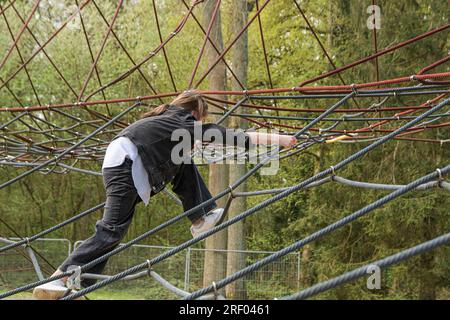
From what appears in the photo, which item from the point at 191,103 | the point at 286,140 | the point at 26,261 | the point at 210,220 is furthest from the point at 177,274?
the point at 286,140

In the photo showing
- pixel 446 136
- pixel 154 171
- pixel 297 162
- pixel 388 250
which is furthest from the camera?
pixel 297 162

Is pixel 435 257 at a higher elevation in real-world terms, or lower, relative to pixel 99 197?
lower

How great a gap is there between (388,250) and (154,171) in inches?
295

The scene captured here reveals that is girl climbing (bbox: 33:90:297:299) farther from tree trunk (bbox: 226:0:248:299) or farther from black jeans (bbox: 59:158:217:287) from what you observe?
tree trunk (bbox: 226:0:248:299)

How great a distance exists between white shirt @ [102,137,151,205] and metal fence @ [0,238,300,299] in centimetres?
680

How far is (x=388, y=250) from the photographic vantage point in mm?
9906

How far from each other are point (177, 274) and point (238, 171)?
7.66ft

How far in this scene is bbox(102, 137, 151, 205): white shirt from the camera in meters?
2.88

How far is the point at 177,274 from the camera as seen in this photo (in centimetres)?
1070

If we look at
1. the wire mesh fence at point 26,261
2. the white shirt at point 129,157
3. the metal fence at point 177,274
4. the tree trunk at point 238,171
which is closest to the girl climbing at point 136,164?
the white shirt at point 129,157

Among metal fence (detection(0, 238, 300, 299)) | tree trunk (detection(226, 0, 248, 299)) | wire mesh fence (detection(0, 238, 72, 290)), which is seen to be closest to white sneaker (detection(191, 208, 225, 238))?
tree trunk (detection(226, 0, 248, 299))
